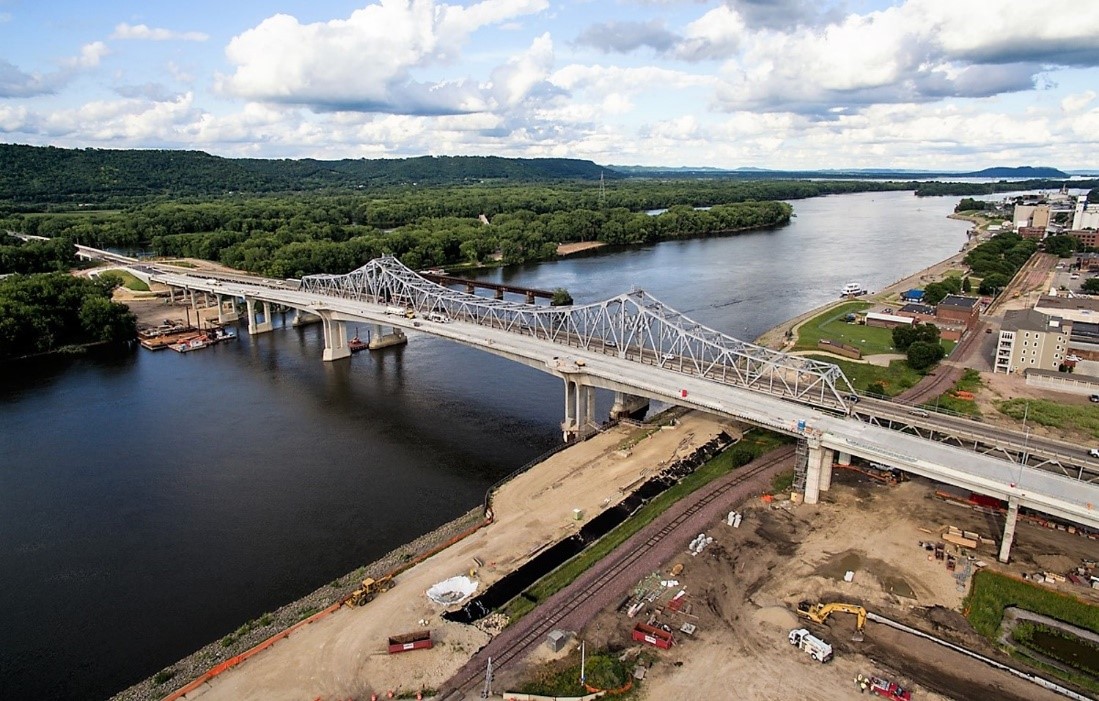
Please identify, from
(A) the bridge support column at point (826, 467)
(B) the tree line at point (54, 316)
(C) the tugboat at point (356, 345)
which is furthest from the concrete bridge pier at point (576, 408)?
(B) the tree line at point (54, 316)

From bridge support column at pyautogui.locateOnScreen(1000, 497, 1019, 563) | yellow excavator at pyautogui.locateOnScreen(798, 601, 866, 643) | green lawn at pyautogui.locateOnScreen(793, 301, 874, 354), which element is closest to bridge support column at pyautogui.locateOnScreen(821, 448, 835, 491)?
bridge support column at pyautogui.locateOnScreen(1000, 497, 1019, 563)

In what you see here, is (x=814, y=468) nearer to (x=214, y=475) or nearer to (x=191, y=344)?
(x=214, y=475)

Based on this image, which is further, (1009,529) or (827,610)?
(1009,529)

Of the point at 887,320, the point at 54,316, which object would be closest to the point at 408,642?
the point at 887,320

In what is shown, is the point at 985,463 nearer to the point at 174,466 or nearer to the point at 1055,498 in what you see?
the point at 1055,498

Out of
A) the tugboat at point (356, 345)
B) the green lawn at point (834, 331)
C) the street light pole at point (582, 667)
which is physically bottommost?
the street light pole at point (582, 667)

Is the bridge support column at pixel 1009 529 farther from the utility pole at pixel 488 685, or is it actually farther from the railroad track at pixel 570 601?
the utility pole at pixel 488 685

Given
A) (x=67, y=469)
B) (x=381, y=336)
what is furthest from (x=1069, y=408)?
(x=67, y=469)

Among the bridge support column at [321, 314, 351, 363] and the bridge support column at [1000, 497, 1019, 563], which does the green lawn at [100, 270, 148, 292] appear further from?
the bridge support column at [1000, 497, 1019, 563]
